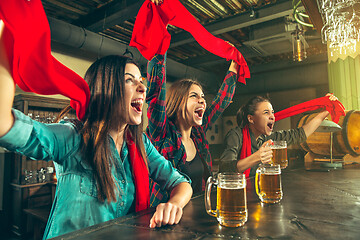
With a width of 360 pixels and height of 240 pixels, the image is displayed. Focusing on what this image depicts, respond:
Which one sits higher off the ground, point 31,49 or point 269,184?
point 31,49

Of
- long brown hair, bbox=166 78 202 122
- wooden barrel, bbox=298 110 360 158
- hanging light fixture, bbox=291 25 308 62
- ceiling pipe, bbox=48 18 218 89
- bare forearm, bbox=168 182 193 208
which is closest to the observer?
bare forearm, bbox=168 182 193 208

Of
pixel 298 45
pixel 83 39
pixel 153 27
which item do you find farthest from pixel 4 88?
pixel 83 39

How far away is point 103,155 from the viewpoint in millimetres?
1173

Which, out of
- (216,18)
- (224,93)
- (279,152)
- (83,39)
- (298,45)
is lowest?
(279,152)

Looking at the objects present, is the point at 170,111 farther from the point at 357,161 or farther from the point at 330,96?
the point at 357,161

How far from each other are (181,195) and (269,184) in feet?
1.26

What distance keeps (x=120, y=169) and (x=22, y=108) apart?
10.9 ft

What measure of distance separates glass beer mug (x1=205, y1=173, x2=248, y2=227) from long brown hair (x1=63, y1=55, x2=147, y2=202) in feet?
1.66

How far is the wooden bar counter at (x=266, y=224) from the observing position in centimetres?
73

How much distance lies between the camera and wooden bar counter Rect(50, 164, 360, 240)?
2.39ft

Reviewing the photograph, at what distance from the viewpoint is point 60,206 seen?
1.09 m

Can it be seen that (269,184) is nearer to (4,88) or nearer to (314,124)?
(4,88)

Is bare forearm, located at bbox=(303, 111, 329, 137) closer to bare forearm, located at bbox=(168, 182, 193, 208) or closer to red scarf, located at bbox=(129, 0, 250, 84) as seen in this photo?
red scarf, located at bbox=(129, 0, 250, 84)

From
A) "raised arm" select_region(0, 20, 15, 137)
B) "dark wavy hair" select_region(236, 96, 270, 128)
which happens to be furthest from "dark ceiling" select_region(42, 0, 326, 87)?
"raised arm" select_region(0, 20, 15, 137)
